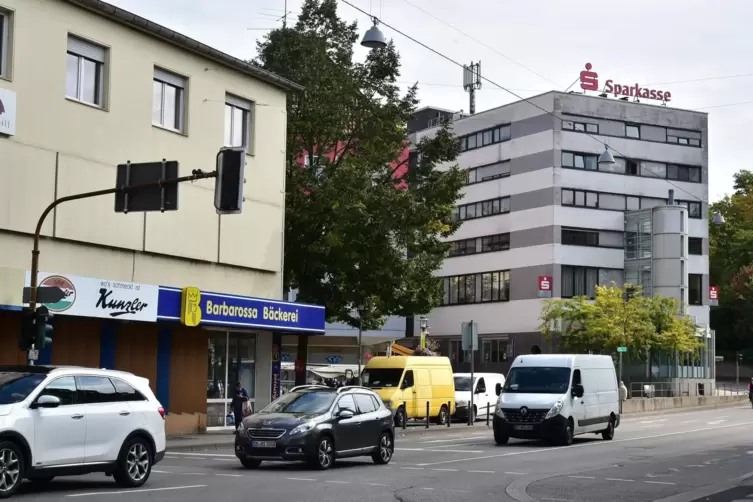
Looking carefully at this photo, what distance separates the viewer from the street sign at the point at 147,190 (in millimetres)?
19469

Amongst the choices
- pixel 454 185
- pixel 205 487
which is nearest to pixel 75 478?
pixel 205 487

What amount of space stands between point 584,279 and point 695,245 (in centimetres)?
997

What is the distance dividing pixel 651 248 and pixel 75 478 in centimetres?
5689

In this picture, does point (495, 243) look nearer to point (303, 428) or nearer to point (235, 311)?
point (235, 311)

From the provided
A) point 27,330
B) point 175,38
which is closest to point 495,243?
point 175,38

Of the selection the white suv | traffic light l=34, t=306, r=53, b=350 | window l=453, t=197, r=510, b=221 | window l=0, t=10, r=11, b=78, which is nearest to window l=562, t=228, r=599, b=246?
window l=453, t=197, r=510, b=221

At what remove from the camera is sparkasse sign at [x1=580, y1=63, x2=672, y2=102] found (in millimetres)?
69500

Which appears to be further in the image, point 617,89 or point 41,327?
point 617,89

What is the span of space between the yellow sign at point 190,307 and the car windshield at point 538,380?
8.29m

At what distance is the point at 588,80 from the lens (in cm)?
6956

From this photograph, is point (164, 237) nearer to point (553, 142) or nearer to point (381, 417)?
point (381, 417)

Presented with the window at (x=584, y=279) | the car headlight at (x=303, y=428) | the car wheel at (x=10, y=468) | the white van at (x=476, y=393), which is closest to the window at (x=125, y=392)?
the car wheel at (x=10, y=468)

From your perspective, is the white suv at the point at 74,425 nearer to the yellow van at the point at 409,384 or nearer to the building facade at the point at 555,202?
the yellow van at the point at 409,384

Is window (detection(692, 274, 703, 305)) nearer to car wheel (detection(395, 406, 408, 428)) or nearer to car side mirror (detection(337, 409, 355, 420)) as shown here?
car wheel (detection(395, 406, 408, 428))
